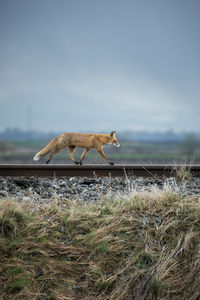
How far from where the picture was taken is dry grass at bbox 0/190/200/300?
12.2 feet

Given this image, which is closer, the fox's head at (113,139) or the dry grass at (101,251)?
the dry grass at (101,251)

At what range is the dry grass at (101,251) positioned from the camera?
3725mm

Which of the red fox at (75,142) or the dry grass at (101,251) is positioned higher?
the red fox at (75,142)

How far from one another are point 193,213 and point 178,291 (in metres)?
1.27

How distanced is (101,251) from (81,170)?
3082 millimetres

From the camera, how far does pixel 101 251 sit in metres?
4.06

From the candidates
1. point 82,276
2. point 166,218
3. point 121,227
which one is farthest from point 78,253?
point 166,218

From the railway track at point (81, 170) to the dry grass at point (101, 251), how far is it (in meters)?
2.09

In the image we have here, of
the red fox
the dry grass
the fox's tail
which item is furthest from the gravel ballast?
the dry grass

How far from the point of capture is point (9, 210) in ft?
14.7

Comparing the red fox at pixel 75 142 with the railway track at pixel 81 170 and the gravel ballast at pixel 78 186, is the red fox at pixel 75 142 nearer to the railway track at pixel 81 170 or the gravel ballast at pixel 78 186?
the railway track at pixel 81 170

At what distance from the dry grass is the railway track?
209 centimetres

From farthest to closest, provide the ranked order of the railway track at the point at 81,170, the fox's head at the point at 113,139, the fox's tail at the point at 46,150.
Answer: the fox's head at the point at 113,139, the fox's tail at the point at 46,150, the railway track at the point at 81,170

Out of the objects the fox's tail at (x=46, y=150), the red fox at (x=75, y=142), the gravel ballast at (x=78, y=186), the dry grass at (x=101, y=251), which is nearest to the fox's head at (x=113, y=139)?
the red fox at (x=75, y=142)
